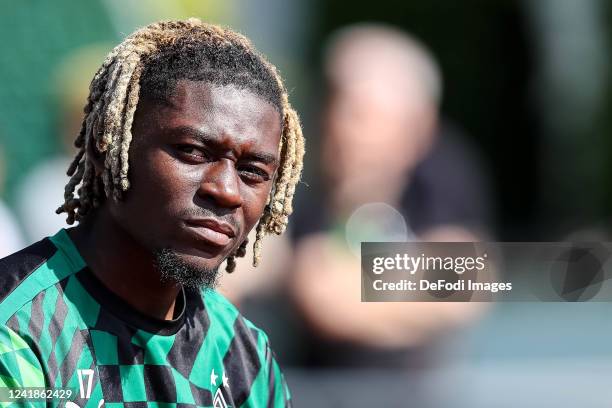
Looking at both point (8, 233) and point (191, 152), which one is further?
point (8, 233)

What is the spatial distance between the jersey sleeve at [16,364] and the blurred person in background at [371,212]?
8.28 ft

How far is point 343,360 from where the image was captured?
511 centimetres

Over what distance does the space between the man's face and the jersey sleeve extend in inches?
16.2

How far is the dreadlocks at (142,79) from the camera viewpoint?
9.29 feet

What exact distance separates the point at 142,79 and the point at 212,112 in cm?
23

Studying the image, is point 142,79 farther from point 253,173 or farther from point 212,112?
point 253,173

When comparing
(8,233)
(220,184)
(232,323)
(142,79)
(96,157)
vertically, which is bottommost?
(232,323)

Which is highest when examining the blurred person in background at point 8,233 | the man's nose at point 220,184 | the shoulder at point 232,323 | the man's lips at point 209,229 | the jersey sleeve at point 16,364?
the blurred person in background at point 8,233

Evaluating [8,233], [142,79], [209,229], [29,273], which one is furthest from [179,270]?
[8,233]

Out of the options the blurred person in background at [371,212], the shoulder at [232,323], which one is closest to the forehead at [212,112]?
the shoulder at [232,323]

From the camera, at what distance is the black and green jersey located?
2.64 metres

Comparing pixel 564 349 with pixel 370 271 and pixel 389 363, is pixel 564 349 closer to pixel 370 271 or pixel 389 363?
pixel 389 363

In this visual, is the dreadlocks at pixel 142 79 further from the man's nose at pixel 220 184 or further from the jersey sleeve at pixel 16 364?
the jersey sleeve at pixel 16 364

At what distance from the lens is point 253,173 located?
2885 mm
